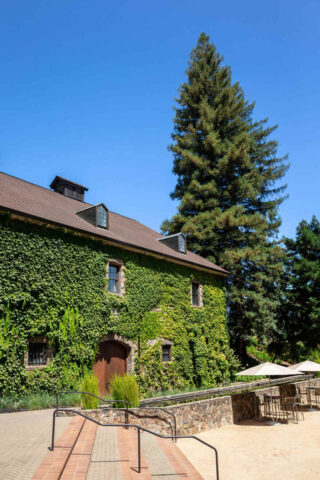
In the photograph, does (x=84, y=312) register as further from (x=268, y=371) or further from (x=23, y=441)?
(x=268, y=371)

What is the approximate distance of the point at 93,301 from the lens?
52.4 feet

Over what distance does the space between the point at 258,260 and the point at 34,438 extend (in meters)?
22.8

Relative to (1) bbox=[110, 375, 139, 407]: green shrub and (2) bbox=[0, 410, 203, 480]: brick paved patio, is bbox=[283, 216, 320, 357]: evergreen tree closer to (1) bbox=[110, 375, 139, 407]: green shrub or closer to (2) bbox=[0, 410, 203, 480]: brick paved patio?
(1) bbox=[110, 375, 139, 407]: green shrub

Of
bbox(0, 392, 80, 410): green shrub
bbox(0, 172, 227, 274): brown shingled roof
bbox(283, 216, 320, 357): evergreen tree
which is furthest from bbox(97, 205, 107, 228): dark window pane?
bbox(283, 216, 320, 357): evergreen tree

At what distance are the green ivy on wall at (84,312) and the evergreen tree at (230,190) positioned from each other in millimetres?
6323

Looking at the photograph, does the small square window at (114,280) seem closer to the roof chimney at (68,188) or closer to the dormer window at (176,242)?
the dormer window at (176,242)

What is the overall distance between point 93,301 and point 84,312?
686 millimetres

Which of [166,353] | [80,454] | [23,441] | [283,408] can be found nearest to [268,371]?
[283,408]

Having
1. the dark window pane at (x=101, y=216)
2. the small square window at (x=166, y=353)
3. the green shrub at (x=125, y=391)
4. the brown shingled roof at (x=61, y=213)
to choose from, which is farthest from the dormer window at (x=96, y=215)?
the green shrub at (x=125, y=391)

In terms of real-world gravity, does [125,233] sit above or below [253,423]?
above

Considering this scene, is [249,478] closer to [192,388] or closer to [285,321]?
[192,388]

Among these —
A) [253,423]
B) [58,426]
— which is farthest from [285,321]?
[58,426]

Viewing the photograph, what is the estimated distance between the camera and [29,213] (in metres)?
14.3

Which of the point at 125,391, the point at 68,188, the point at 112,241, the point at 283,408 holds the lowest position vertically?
the point at 283,408
